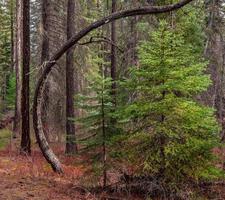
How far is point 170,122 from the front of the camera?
9992 millimetres

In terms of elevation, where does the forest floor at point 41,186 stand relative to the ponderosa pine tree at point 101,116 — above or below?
below

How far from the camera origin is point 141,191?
10.0m

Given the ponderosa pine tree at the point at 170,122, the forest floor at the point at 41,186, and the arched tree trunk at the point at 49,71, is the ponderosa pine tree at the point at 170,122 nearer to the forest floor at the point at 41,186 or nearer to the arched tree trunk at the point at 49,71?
the arched tree trunk at the point at 49,71

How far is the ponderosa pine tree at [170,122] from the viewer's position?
979 cm

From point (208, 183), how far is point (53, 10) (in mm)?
12669

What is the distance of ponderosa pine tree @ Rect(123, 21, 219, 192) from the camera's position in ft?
32.1

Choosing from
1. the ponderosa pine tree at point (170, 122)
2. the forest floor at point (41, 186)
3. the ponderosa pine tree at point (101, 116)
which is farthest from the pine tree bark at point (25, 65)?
the ponderosa pine tree at point (170, 122)

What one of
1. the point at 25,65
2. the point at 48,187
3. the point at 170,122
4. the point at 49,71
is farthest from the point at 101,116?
the point at 25,65

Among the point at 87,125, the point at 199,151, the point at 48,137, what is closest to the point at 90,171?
the point at 87,125

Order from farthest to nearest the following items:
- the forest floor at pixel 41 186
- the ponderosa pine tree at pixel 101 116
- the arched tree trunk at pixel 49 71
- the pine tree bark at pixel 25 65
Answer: the pine tree bark at pixel 25 65 < the ponderosa pine tree at pixel 101 116 < the arched tree trunk at pixel 49 71 < the forest floor at pixel 41 186

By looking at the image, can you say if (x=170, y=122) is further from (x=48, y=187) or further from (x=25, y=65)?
(x=25, y=65)

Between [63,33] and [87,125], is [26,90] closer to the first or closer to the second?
[63,33]

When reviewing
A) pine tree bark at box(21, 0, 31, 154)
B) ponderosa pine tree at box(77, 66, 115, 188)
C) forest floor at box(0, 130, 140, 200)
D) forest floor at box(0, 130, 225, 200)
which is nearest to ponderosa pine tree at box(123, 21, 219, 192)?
ponderosa pine tree at box(77, 66, 115, 188)

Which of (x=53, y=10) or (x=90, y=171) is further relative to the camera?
(x=53, y=10)
